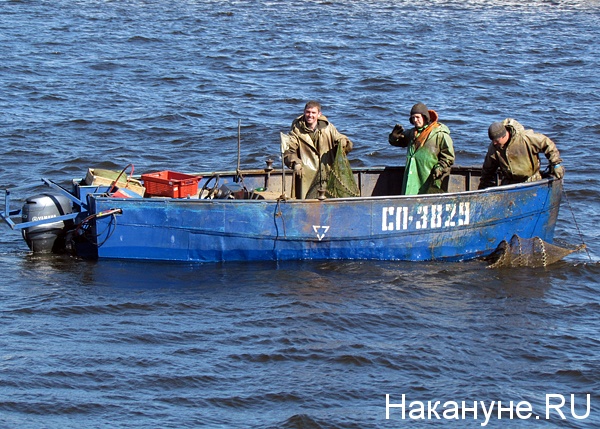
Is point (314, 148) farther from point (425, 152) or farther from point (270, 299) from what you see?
point (270, 299)

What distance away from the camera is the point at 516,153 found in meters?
11.3

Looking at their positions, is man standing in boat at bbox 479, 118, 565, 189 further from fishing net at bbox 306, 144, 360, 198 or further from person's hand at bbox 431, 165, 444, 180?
fishing net at bbox 306, 144, 360, 198

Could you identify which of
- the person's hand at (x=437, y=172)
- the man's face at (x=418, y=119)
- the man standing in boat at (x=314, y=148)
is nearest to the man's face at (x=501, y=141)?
the person's hand at (x=437, y=172)

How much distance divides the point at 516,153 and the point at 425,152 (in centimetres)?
98

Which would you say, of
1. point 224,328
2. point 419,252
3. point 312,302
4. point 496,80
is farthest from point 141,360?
point 496,80

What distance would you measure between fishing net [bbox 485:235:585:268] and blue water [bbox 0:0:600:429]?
0.12 meters

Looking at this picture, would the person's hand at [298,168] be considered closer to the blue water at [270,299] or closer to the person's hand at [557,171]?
the blue water at [270,299]

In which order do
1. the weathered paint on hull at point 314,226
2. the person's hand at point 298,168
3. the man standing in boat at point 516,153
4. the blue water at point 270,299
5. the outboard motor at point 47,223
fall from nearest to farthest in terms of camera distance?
the blue water at point 270,299, the weathered paint on hull at point 314,226, the outboard motor at point 47,223, the man standing in boat at point 516,153, the person's hand at point 298,168

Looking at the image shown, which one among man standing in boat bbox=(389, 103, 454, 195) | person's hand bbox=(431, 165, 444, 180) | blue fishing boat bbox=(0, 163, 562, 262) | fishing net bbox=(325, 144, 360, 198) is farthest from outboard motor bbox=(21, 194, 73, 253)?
person's hand bbox=(431, 165, 444, 180)

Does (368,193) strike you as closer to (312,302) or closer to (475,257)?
(475,257)

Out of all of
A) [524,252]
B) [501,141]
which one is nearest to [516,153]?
[501,141]

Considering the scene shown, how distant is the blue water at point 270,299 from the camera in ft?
27.4

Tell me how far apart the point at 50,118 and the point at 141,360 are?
9.90 meters

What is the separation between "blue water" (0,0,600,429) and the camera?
8352mm
